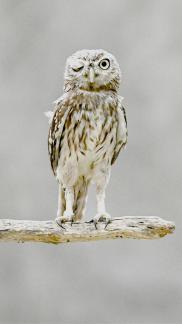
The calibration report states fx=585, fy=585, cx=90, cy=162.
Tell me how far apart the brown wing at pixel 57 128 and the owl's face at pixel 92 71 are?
78 mm

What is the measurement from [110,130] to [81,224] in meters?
0.36

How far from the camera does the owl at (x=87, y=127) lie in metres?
2.08

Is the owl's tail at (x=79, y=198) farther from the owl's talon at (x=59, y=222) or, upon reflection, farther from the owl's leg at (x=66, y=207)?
the owl's talon at (x=59, y=222)

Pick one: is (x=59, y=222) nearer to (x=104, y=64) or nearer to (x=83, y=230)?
(x=83, y=230)

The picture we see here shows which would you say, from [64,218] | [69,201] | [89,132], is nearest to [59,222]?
[64,218]

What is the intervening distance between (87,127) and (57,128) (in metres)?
0.12

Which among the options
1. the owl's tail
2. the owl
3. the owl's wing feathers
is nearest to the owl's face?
the owl

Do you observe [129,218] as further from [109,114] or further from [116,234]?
[109,114]

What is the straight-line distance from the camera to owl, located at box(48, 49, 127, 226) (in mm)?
2080

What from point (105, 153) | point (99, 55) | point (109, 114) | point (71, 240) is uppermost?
point (99, 55)

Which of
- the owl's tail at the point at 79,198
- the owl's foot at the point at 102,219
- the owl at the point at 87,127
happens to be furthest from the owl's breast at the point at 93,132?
the owl's foot at the point at 102,219

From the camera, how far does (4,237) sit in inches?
80.7

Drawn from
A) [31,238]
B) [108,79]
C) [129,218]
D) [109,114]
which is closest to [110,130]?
[109,114]

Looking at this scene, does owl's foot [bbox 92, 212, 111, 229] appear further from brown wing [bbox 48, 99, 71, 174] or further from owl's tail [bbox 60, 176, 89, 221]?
brown wing [bbox 48, 99, 71, 174]
